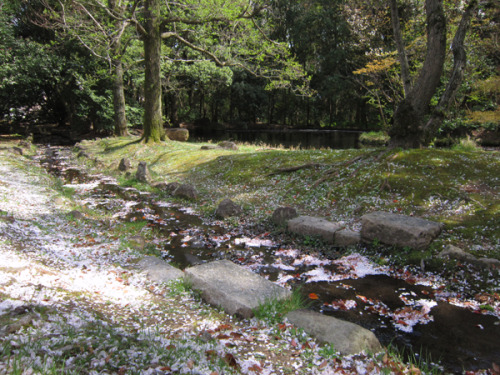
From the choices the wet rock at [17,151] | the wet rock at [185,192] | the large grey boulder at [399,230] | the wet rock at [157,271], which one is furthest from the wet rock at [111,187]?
the wet rock at [17,151]

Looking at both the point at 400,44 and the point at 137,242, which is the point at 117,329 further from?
the point at 400,44

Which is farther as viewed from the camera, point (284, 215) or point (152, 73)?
point (152, 73)

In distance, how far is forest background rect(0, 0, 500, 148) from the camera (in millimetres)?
15164

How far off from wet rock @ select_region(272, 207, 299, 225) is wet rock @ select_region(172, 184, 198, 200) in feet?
11.8

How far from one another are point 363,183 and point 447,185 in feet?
6.90

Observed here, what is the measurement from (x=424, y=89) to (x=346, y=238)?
5696 millimetres

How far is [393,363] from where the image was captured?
11.2ft

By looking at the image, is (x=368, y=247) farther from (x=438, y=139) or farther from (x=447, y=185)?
(x=438, y=139)

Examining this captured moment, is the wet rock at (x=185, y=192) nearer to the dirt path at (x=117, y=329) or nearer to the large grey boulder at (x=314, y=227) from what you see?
the large grey boulder at (x=314, y=227)

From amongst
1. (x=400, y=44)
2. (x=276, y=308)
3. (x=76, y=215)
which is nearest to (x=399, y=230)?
(x=276, y=308)

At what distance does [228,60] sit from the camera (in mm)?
17375

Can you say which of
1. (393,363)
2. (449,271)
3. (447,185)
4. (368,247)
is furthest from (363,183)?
(393,363)

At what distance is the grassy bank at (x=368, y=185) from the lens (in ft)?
23.6

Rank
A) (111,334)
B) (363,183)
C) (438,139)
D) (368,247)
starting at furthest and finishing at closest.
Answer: (438,139)
(363,183)
(368,247)
(111,334)
